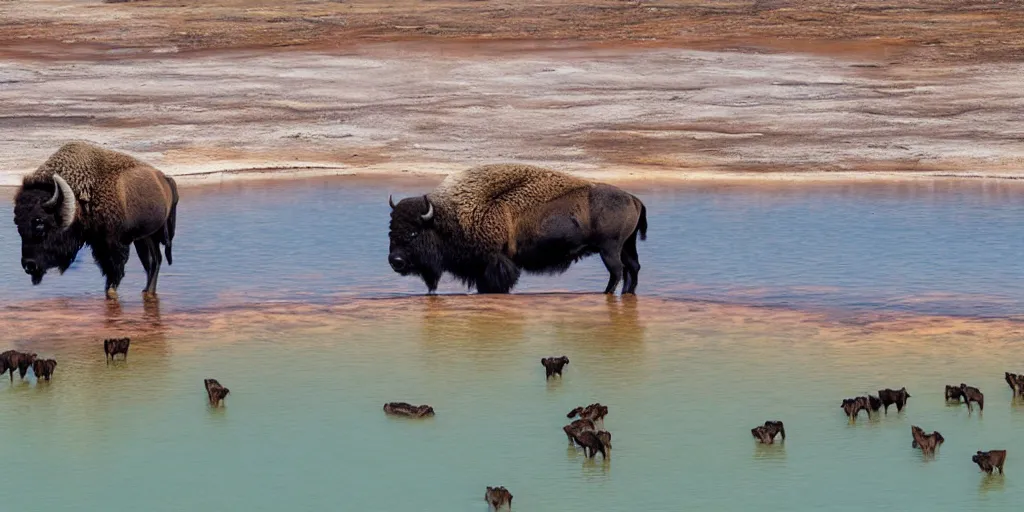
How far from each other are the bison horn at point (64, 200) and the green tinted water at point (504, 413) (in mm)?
1203

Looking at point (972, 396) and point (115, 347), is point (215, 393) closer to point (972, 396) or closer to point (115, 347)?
point (115, 347)

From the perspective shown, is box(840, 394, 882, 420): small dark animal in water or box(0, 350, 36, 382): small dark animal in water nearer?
box(840, 394, 882, 420): small dark animal in water

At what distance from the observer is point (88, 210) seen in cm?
1196

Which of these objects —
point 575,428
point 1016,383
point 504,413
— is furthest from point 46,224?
point 1016,383

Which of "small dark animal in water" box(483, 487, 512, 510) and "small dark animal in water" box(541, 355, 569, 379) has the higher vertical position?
"small dark animal in water" box(541, 355, 569, 379)

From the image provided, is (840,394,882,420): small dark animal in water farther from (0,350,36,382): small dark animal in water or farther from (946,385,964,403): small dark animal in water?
(0,350,36,382): small dark animal in water

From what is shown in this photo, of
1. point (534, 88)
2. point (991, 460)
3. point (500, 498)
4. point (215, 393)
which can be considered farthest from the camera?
point (534, 88)

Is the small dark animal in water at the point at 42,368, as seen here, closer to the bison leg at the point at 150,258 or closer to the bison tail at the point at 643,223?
the bison leg at the point at 150,258

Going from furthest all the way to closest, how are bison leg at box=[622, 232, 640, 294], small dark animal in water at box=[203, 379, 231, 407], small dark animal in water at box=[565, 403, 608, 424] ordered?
bison leg at box=[622, 232, 640, 294]
small dark animal in water at box=[203, 379, 231, 407]
small dark animal in water at box=[565, 403, 608, 424]

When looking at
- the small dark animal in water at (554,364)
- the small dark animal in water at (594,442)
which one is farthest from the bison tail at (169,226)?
the small dark animal in water at (594,442)

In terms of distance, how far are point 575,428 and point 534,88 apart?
19276 mm

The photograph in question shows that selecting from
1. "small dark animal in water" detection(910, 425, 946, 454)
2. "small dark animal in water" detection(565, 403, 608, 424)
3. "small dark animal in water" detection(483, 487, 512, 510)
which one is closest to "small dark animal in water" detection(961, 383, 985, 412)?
"small dark animal in water" detection(910, 425, 946, 454)

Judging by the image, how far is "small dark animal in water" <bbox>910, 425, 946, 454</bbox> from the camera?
764 centimetres

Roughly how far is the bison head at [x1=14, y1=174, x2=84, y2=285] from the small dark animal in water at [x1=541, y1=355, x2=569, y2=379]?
4.14 meters
